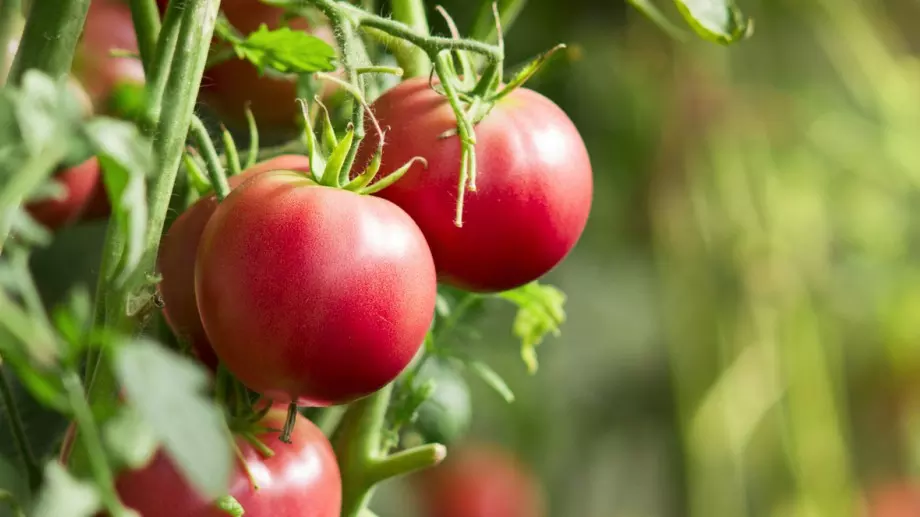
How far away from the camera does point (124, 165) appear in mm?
183

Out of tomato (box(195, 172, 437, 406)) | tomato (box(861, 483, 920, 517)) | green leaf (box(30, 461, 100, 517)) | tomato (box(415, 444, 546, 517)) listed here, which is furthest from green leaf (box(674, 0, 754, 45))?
tomato (box(861, 483, 920, 517))

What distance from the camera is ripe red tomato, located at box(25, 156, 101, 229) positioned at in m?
0.34

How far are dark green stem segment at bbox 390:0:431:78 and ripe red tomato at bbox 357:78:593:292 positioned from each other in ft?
0.08

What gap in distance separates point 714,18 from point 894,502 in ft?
3.01

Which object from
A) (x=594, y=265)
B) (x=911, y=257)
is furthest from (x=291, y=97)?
(x=911, y=257)

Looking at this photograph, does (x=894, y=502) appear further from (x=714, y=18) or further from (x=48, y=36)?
(x=48, y=36)

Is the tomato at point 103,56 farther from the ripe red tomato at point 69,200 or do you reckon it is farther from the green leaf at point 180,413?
the green leaf at point 180,413

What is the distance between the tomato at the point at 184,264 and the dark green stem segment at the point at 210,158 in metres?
0.01

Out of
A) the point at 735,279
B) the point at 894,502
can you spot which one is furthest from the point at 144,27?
the point at 894,502

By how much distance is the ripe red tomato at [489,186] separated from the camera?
307 mm

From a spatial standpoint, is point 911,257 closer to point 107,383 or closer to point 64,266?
point 64,266

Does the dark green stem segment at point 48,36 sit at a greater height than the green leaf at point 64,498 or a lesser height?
greater

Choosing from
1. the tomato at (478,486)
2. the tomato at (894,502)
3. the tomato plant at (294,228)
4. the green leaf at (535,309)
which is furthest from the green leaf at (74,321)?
the tomato at (894,502)

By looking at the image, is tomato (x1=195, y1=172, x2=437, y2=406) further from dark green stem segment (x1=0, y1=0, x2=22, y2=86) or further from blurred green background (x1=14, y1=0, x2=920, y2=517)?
blurred green background (x1=14, y1=0, x2=920, y2=517)
